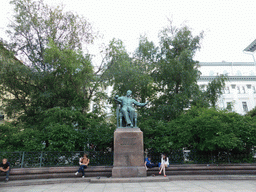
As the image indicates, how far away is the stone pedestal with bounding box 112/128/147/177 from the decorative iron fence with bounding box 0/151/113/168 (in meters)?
1.38

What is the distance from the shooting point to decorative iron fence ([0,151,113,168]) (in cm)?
913

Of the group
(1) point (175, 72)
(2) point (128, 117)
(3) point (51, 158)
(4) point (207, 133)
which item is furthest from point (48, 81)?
(4) point (207, 133)

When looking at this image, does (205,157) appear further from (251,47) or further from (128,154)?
(251,47)

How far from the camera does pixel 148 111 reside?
15750mm

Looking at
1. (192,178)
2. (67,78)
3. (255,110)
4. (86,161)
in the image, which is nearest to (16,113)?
(67,78)

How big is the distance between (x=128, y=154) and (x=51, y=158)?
14.3 ft

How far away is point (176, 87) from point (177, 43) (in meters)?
4.48

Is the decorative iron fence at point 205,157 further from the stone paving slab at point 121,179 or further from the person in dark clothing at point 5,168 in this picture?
the person in dark clothing at point 5,168

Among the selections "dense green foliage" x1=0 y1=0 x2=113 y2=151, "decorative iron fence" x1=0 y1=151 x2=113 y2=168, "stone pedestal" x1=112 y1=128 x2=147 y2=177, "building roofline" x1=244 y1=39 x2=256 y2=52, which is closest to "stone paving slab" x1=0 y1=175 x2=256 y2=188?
"stone pedestal" x1=112 y1=128 x2=147 y2=177

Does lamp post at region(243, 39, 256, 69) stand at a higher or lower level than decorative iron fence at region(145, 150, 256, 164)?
higher

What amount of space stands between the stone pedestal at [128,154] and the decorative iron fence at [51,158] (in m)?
1.38

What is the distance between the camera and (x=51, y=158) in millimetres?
9508

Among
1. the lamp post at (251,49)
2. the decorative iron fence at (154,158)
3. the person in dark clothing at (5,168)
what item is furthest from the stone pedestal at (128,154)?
the lamp post at (251,49)

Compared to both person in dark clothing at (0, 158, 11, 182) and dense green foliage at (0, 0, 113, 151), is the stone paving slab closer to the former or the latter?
person in dark clothing at (0, 158, 11, 182)
